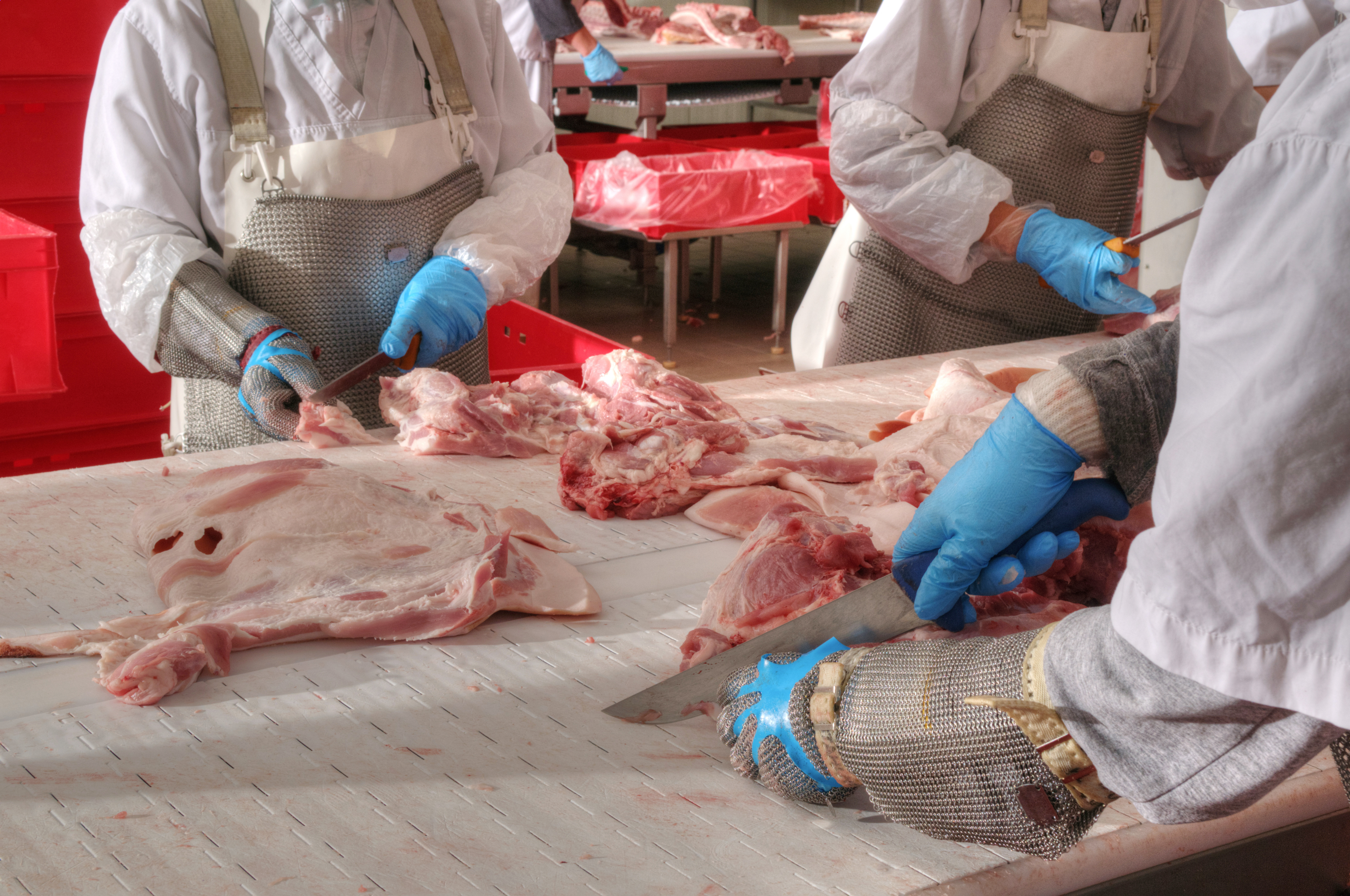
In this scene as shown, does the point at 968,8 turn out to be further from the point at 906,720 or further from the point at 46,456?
the point at 46,456

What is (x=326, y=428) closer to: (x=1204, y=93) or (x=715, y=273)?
(x=1204, y=93)

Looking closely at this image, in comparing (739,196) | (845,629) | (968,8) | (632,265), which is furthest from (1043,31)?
(632,265)

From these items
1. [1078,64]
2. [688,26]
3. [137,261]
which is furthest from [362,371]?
[688,26]

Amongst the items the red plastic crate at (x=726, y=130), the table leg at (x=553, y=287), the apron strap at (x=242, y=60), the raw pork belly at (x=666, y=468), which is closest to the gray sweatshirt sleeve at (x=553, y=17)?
the red plastic crate at (x=726, y=130)

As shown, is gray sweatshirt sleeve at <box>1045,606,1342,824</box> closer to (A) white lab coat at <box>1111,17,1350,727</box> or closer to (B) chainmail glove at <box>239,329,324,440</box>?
(A) white lab coat at <box>1111,17,1350,727</box>

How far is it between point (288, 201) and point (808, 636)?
182 cm

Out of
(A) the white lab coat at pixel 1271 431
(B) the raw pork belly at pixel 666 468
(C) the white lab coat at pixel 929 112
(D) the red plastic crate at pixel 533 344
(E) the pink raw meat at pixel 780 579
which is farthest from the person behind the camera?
(D) the red plastic crate at pixel 533 344

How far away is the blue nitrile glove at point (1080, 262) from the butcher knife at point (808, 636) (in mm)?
1429

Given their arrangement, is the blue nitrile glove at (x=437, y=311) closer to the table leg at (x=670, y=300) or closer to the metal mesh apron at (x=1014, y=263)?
the metal mesh apron at (x=1014, y=263)

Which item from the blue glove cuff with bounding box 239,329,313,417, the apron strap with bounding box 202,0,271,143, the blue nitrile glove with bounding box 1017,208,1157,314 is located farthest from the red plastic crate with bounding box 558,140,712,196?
the blue glove cuff with bounding box 239,329,313,417

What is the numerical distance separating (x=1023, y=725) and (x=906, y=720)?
0.51 feet

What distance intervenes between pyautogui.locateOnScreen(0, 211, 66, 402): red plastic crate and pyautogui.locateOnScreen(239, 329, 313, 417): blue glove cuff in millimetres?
939

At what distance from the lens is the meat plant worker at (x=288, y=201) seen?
2.69 metres

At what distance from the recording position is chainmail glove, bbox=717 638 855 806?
1439 mm
